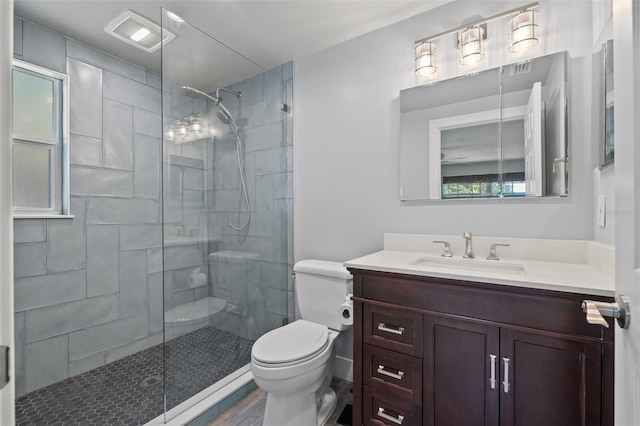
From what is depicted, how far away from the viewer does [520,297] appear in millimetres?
1081

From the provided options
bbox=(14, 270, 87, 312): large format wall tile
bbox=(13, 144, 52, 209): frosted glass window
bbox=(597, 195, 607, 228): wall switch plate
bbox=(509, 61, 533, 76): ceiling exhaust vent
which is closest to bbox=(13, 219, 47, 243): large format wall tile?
bbox=(13, 144, 52, 209): frosted glass window

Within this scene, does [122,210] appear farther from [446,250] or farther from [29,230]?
[446,250]

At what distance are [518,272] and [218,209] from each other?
1680 millimetres

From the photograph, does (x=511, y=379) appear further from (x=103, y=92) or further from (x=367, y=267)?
(x=103, y=92)

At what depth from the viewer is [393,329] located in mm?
1346

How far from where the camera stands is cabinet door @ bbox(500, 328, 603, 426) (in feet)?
3.16

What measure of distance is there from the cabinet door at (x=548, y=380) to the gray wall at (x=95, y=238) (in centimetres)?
242

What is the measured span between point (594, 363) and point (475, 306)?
37 centimetres

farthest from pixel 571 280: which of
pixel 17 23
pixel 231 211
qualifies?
pixel 17 23

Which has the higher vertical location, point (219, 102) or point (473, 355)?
point (219, 102)

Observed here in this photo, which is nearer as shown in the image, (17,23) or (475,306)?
(475,306)

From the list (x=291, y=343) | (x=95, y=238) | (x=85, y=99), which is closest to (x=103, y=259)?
(x=95, y=238)

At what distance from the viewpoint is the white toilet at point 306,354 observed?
1436 millimetres

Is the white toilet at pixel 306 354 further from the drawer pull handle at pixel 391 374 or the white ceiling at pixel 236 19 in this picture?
the white ceiling at pixel 236 19
